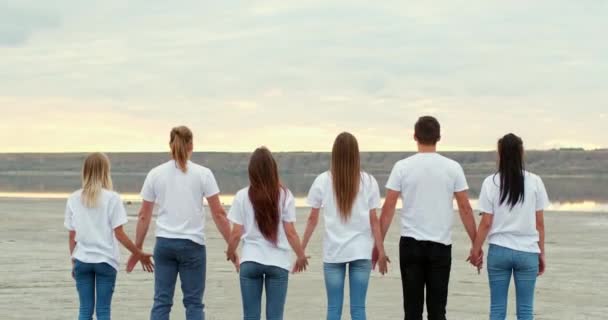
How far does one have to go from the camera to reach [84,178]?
9578mm

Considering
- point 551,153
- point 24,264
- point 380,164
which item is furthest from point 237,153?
point 24,264

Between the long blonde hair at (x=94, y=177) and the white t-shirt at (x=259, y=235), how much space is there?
115 cm

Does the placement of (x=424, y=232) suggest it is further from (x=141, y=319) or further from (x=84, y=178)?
(x=141, y=319)

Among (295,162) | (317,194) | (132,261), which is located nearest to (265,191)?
(317,194)

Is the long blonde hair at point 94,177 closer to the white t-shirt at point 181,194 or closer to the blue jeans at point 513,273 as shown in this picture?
the white t-shirt at point 181,194

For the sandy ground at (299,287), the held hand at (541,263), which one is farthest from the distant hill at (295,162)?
the held hand at (541,263)

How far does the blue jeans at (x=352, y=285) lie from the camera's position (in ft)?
31.4

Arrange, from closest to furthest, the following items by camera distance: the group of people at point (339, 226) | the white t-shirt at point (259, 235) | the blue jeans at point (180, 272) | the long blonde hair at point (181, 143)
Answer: the white t-shirt at point (259, 235) → the group of people at point (339, 226) → the long blonde hair at point (181, 143) → the blue jeans at point (180, 272)

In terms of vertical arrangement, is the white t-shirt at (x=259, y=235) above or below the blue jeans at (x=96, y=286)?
above

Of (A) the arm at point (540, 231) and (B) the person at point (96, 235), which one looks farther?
(A) the arm at point (540, 231)

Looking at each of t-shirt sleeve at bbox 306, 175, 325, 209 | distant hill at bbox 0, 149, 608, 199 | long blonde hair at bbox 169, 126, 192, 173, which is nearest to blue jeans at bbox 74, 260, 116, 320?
long blonde hair at bbox 169, 126, 192, 173

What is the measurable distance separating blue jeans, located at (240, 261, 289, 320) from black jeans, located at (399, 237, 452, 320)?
1061 millimetres

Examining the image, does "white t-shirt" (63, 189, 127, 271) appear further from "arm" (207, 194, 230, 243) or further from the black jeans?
the black jeans

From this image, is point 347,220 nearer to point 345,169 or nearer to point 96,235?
point 345,169
